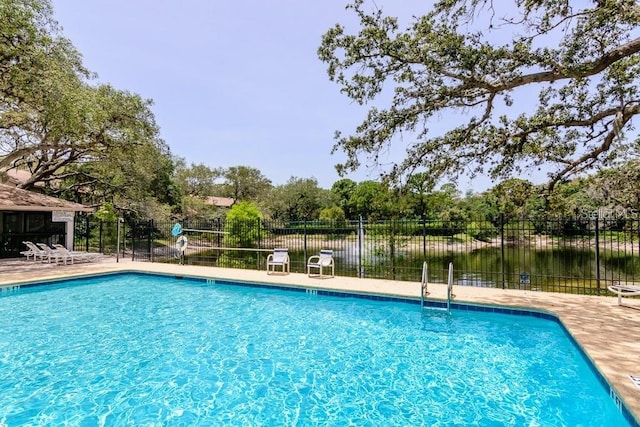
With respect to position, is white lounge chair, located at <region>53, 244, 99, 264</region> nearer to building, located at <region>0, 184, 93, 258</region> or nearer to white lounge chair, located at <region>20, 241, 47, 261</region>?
white lounge chair, located at <region>20, 241, 47, 261</region>

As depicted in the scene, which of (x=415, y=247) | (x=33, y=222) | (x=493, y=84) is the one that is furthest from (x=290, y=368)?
(x=33, y=222)

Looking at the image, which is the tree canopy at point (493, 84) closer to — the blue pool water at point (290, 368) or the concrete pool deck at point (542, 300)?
the concrete pool deck at point (542, 300)

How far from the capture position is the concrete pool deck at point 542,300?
3.99 metres

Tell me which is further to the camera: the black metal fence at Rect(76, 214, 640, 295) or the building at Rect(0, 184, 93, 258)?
the building at Rect(0, 184, 93, 258)

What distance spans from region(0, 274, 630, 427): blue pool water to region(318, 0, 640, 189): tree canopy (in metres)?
4.20

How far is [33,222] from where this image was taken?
1518 cm

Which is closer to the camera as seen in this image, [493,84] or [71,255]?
[493,84]

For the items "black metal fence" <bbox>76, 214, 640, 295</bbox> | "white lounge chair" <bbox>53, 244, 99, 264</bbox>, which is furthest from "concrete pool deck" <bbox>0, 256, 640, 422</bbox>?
"black metal fence" <bbox>76, 214, 640, 295</bbox>

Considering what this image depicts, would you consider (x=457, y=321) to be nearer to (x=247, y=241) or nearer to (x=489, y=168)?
(x=489, y=168)

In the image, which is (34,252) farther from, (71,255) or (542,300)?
(542,300)

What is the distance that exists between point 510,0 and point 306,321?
294 inches

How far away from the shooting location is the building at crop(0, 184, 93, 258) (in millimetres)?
14148

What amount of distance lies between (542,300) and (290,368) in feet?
18.6

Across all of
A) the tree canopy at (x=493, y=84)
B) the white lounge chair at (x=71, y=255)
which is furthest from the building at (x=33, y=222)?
the tree canopy at (x=493, y=84)
